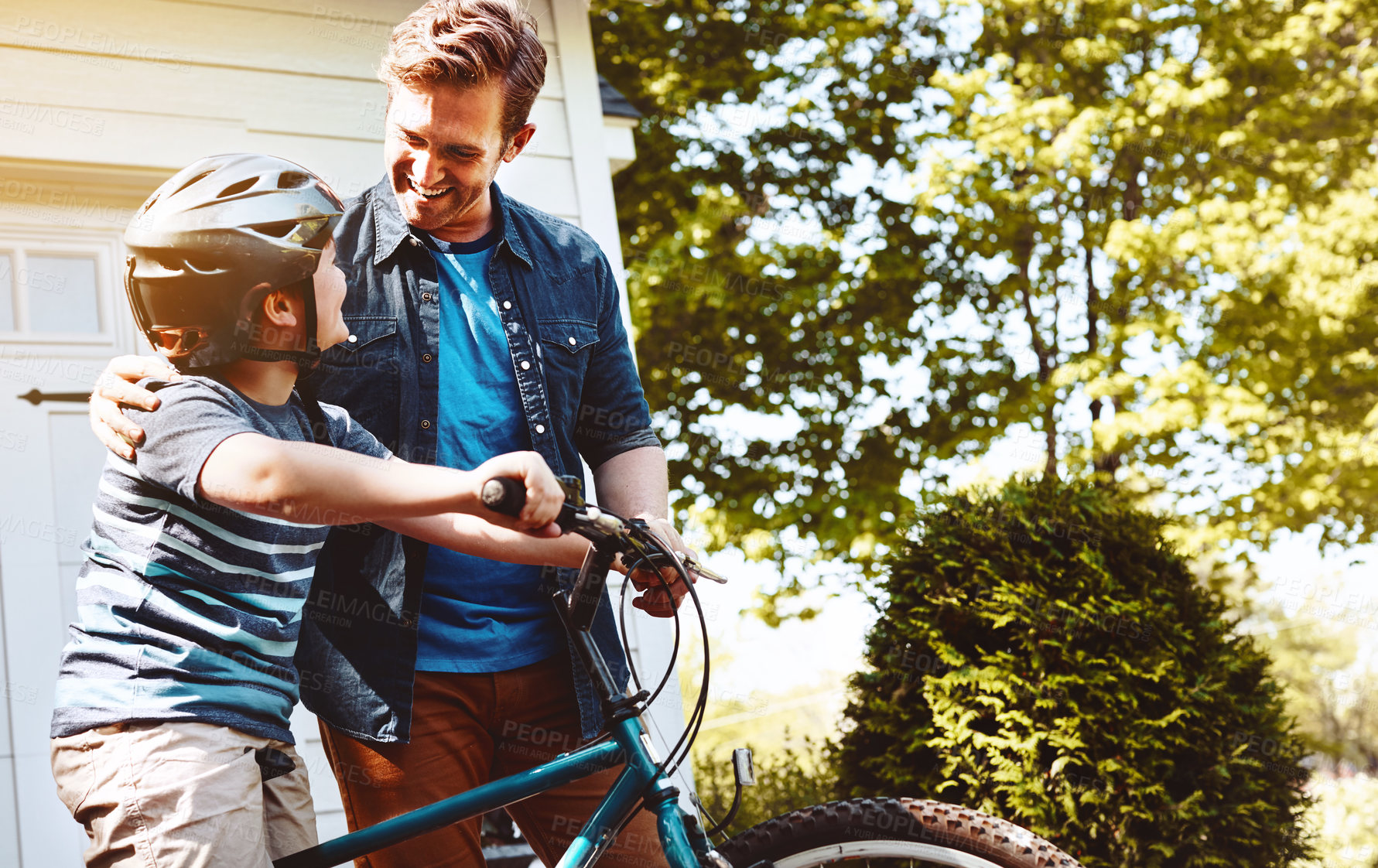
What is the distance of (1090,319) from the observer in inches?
393

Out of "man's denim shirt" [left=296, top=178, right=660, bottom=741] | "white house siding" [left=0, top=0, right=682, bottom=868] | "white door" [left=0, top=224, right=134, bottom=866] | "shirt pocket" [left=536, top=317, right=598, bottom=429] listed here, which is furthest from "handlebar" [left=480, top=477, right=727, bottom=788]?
"white door" [left=0, top=224, right=134, bottom=866]

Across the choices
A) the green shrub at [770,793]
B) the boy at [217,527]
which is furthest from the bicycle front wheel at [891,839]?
the green shrub at [770,793]

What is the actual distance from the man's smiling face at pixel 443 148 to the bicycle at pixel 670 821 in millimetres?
720

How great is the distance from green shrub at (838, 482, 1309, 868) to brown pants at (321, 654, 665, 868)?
1.95 meters

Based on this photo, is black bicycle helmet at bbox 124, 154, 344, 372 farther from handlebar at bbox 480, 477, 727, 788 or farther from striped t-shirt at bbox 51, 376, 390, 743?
handlebar at bbox 480, 477, 727, 788

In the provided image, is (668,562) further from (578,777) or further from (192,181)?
(192,181)

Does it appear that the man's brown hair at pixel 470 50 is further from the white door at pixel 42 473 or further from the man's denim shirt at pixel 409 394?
the white door at pixel 42 473

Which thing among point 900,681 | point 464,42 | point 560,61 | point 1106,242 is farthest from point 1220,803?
point 1106,242

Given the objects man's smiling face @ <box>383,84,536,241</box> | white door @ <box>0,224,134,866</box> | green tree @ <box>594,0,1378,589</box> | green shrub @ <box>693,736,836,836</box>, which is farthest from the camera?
green tree @ <box>594,0,1378,589</box>

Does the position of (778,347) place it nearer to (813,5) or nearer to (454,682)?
(813,5)

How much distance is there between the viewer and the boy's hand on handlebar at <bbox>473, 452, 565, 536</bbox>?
1.29 meters

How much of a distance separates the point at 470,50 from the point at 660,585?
897mm

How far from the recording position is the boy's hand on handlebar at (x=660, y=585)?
5.35 feet

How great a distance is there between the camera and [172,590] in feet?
4.72
